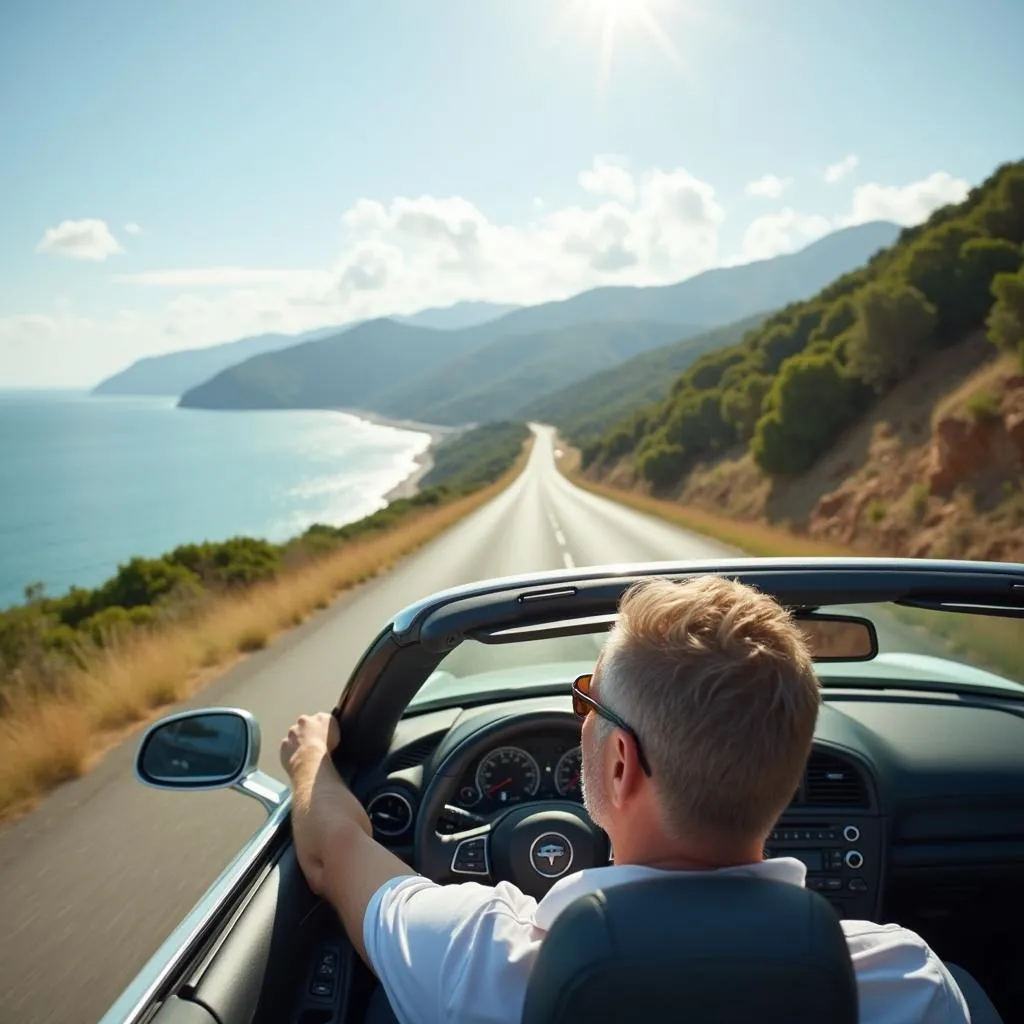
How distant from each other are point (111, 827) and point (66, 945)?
5.20 feet

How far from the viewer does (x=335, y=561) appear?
1962 cm

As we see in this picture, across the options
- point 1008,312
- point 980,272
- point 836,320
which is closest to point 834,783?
point 1008,312

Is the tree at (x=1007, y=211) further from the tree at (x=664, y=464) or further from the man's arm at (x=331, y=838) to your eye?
the man's arm at (x=331, y=838)

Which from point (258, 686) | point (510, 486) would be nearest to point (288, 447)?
point (510, 486)

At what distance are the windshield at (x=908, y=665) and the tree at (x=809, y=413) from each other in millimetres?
30985

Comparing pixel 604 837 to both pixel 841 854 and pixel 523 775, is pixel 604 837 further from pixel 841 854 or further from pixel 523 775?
pixel 841 854

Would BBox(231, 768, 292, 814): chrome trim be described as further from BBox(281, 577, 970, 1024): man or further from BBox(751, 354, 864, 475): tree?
BBox(751, 354, 864, 475): tree

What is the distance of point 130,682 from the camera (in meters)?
8.96

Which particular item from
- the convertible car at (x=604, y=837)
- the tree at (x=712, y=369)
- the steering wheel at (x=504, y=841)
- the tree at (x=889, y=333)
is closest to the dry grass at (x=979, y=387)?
the tree at (x=889, y=333)

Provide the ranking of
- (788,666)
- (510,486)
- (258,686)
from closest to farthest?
(788,666)
(258,686)
(510,486)

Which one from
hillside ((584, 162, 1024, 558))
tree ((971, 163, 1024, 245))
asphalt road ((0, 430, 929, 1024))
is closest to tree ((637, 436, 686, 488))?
hillside ((584, 162, 1024, 558))

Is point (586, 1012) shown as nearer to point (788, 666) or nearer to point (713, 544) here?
point (788, 666)

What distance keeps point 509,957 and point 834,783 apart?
6.52 ft

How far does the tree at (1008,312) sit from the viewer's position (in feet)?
80.2
